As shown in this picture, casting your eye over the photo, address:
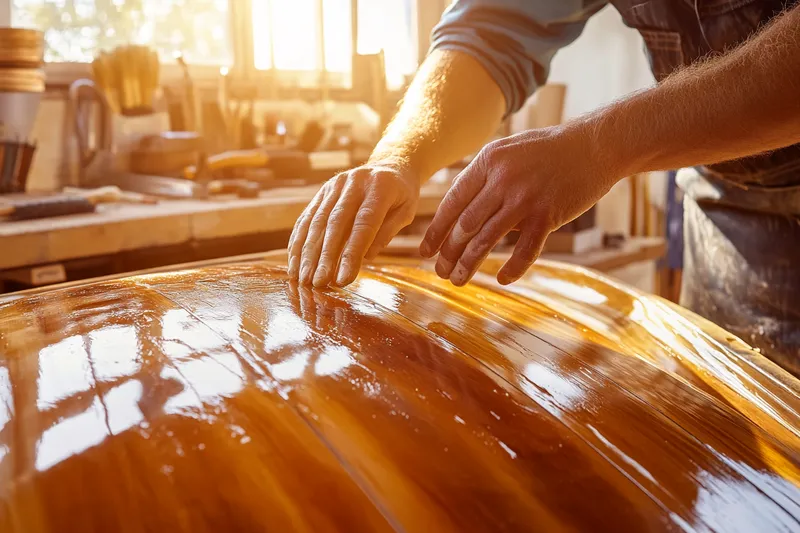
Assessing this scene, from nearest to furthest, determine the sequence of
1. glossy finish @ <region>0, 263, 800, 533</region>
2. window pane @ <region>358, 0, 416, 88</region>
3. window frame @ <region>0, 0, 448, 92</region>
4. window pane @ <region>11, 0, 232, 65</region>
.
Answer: glossy finish @ <region>0, 263, 800, 533</region>
window frame @ <region>0, 0, 448, 92</region>
window pane @ <region>11, 0, 232, 65</region>
window pane @ <region>358, 0, 416, 88</region>

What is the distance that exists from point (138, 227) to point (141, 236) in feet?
0.10

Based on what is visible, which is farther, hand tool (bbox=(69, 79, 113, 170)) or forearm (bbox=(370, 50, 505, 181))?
hand tool (bbox=(69, 79, 113, 170))

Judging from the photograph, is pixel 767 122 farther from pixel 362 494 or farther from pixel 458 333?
pixel 362 494

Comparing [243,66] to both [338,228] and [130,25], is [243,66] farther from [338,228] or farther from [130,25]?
[338,228]

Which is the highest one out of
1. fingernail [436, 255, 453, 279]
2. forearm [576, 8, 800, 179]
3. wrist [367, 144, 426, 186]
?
forearm [576, 8, 800, 179]

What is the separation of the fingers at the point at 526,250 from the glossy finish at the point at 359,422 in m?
0.13

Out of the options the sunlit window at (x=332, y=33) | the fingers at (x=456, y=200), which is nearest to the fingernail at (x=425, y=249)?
the fingers at (x=456, y=200)

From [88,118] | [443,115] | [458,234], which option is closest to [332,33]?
[88,118]

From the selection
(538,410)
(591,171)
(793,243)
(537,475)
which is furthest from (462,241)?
(793,243)

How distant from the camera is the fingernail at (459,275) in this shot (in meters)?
1.15

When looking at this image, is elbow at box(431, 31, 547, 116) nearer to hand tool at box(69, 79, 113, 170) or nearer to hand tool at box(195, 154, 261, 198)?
hand tool at box(195, 154, 261, 198)

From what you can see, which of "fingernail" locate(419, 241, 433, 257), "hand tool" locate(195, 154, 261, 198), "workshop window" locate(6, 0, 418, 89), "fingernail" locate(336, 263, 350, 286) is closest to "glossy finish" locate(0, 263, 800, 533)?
"fingernail" locate(336, 263, 350, 286)

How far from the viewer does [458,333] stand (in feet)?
3.04

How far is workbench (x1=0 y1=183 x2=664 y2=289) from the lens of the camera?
73.7 inches
